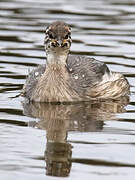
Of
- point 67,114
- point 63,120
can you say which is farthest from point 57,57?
point 63,120

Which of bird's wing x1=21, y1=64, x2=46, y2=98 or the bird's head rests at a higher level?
the bird's head

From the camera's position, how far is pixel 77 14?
27.5 meters

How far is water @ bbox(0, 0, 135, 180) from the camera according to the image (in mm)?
12125

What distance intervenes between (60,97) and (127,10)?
38.0 feet

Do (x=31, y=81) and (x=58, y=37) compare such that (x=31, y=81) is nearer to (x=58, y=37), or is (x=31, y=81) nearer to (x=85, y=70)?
(x=85, y=70)

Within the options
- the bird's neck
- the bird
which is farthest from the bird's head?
the bird's neck

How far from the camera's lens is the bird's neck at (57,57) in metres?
17.0

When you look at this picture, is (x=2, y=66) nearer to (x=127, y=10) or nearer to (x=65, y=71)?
(x=65, y=71)

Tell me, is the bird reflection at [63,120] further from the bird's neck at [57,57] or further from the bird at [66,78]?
the bird's neck at [57,57]

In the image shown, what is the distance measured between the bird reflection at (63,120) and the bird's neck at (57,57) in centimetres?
95

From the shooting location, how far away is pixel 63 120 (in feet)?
50.4

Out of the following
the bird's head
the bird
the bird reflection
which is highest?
the bird's head

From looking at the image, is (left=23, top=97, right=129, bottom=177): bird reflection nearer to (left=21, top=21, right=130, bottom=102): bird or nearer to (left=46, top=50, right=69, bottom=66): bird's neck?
(left=21, top=21, right=130, bottom=102): bird

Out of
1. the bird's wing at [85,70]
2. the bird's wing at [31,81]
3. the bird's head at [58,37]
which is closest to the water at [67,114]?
the bird's wing at [31,81]
